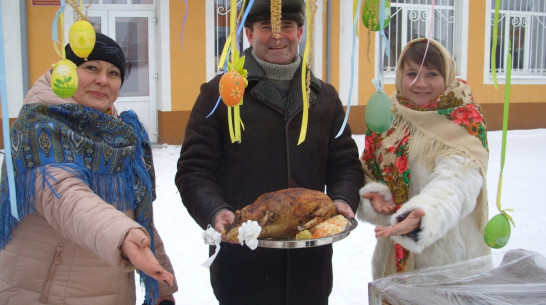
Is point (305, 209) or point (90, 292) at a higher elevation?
point (305, 209)

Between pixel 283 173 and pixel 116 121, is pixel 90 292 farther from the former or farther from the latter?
pixel 283 173

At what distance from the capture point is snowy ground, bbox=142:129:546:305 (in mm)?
3135

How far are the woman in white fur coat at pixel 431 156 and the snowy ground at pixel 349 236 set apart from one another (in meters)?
1.25

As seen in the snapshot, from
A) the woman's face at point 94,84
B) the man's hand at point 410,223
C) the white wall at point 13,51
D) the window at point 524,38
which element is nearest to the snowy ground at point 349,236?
the man's hand at point 410,223

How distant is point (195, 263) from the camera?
11.6 feet

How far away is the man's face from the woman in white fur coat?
0.48 metres

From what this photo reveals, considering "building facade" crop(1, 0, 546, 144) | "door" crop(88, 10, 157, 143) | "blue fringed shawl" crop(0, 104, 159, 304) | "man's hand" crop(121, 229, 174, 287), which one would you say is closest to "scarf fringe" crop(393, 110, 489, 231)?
"blue fringed shawl" crop(0, 104, 159, 304)

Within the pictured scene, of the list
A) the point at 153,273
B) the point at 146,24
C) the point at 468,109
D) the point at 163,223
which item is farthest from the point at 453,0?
the point at 153,273

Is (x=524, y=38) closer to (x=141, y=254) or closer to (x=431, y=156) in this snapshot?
(x=431, y=156)

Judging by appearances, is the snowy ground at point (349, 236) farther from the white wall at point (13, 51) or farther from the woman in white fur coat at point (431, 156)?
the white wall at point (13, 51)

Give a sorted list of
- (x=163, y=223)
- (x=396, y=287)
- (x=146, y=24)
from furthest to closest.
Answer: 1. (x=146, y=24)
2. (x=163, y=223)
3. (x=396, y=287)

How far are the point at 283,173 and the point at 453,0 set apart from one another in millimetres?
8732

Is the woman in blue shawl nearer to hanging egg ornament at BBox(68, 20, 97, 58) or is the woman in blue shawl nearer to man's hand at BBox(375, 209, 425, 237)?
hanging egg ornament at BBox(68, 20, 97, 58)

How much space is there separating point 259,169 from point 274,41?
0.46 metres
